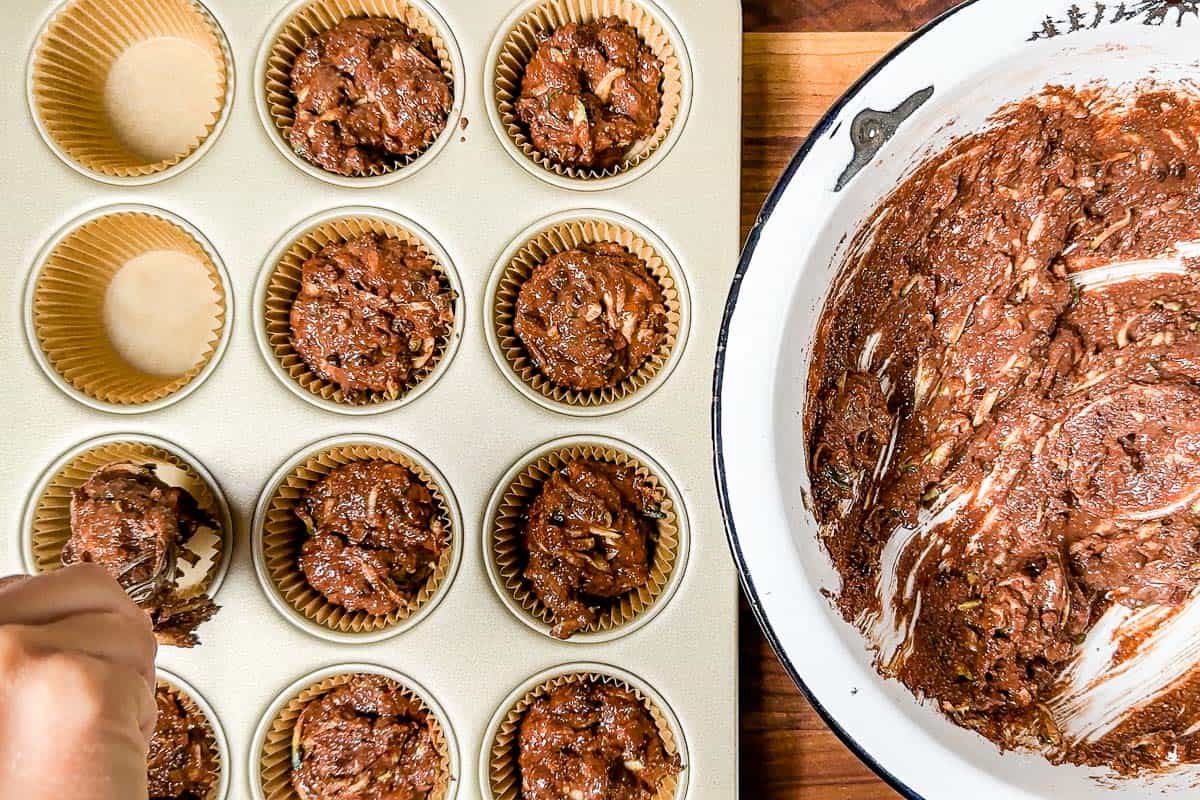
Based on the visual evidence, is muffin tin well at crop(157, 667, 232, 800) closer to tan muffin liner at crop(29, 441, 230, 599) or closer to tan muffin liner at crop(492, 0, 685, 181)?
tan muffin liner at crop(29, 441, 230, 599)

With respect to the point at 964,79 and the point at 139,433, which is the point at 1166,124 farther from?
the point at 139,433

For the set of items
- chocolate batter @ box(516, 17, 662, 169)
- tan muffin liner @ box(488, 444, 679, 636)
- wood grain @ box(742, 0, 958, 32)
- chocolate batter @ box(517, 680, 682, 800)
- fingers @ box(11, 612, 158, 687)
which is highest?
wood grain @ box(742, 0, 958, 32)

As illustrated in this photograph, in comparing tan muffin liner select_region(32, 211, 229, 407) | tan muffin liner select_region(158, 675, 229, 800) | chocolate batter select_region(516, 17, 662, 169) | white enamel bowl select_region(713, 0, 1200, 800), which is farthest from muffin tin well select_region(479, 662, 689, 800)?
chocolate batter select_region(516, 17, 662, 169)

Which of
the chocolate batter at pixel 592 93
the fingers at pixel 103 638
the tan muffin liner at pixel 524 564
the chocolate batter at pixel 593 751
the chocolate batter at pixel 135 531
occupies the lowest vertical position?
the chocolate batter at pixel 593 751

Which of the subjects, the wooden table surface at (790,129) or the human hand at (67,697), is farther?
the wooden table surface at (790,129)

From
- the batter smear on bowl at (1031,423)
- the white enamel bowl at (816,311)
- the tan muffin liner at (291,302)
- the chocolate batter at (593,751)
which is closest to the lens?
the white enamel bowl at (816,311)

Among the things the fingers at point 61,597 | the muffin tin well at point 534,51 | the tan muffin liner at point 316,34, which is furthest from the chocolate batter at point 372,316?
the fingers at point 61,597

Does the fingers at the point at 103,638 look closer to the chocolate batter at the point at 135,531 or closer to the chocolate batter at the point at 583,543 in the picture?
the chocolate batter at the point at 135,531
